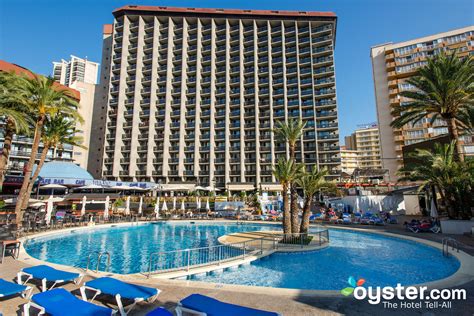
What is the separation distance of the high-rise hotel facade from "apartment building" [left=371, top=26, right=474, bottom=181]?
1511 centimetres

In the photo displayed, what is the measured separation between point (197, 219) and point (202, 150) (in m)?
36.0

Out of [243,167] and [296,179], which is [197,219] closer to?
[296,179]

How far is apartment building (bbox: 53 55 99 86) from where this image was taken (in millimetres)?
160375

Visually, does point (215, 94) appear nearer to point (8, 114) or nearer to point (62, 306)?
point (8, 114)

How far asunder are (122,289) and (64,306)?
135 centimetres

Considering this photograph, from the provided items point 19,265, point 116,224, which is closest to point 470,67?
point 19,265

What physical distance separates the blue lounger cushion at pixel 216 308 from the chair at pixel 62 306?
5.28 ft

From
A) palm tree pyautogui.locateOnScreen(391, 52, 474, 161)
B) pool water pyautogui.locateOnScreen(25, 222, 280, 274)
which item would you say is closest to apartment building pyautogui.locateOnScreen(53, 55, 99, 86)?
pool water pyautogui.locateOnScreen(25, 222, 280, 274)

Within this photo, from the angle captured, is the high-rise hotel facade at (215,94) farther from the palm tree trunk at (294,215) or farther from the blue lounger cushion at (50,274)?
the blue lounger cushion at (50,274)

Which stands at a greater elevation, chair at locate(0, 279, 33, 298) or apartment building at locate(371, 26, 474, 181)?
apartment building at locate(371, 26, 474, 181)

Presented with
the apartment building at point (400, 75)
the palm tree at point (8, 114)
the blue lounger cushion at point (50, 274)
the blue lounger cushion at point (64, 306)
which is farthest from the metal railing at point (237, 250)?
the apartment building at point (400, 75)

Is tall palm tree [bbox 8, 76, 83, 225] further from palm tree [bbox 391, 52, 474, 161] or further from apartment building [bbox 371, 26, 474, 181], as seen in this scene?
apartment building [bbox 371, 26, 474, 181]

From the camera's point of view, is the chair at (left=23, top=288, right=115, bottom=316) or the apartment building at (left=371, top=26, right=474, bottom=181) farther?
the apartment building at (left=371, top=26, right=474, bottom=181)

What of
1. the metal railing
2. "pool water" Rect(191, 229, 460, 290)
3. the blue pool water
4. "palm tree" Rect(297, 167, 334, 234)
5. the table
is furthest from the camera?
"palm tree" Rect(297, 167, 334, 234)
